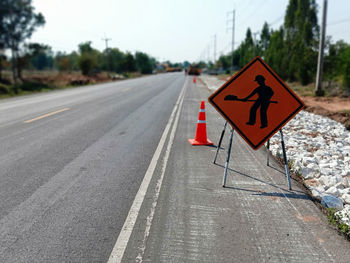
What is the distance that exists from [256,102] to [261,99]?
9 cm

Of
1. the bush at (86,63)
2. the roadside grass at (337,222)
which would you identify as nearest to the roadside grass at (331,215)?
the roadside grass at (337,222)

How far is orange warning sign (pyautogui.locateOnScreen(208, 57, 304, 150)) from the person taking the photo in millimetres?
5031

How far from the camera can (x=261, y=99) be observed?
5.09m

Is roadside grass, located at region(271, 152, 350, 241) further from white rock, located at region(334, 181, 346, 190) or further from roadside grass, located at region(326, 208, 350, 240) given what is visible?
white rock, located at region(334, 181, 346, 190)

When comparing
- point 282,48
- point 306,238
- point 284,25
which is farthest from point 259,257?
point 284,25

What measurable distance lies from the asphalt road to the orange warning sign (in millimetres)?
1871

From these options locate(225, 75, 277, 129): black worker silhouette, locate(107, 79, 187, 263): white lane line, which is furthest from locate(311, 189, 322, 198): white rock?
locate(107, 79, 187, 263): white lane line

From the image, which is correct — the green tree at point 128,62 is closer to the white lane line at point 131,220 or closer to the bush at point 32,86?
the bush at point 32,86

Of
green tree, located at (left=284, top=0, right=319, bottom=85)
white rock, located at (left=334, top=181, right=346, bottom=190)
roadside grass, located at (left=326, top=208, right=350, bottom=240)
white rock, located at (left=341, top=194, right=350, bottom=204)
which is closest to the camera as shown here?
roadside grass, located at (left=326, top=208, right=350, bottom=240)

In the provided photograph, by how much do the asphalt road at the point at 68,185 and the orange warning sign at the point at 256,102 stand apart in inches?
73.7

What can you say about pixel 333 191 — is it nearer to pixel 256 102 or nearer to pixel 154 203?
pixel 256 102

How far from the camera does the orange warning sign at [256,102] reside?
198 inches

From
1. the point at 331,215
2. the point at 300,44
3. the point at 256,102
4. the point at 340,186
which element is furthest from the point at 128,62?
the point at 331,215

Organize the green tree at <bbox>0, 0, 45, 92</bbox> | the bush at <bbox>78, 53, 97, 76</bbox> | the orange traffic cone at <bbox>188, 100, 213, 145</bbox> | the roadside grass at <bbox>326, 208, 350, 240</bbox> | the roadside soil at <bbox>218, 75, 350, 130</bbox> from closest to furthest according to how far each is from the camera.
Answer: the roadside grass at <bbox>326, 208, 350, 240</bbox>
the orange traffic cone at <bbox>188, 100, 213, 145</bbox>
the roadside soil at <bbox>218, 75, 350, 130</bbox>
the green tree at <bbox>0, 0, 45, 92</bbox>
the bush at <bbox>78, 53, 97, 76</bbox>
